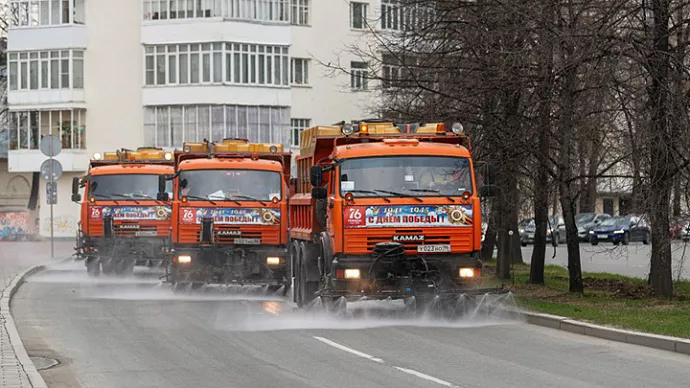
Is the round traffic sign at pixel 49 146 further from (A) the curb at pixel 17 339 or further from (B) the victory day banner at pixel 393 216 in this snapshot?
(B) the victory day banner at pixel 393 216

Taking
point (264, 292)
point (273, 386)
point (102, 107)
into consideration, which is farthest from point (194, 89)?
point (273, 386)

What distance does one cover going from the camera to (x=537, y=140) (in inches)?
906

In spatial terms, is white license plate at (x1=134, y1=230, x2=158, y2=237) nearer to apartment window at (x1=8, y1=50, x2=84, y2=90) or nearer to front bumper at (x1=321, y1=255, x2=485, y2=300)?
front bumper at (x1=321, y1=255, x2=485, y2=300)

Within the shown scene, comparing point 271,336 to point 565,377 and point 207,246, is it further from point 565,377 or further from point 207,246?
point 207,246

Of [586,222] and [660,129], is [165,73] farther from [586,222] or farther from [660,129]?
[660,129]

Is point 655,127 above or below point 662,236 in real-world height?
above

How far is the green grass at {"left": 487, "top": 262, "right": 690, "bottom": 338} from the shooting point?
17.2 metres

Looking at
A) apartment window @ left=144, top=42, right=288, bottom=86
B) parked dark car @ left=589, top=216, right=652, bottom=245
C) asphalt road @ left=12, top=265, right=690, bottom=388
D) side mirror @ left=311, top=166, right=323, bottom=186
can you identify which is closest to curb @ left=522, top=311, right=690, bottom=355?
asphalt road @ left=12, top=265, right=690, bottom=388

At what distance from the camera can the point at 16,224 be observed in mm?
70875

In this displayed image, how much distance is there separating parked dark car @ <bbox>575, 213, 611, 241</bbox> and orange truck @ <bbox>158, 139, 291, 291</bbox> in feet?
124

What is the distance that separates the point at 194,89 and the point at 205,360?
49.8 meters

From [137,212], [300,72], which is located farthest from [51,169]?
[300,72]

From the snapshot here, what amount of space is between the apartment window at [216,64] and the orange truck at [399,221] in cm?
4378

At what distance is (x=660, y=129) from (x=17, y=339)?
9776 mm
